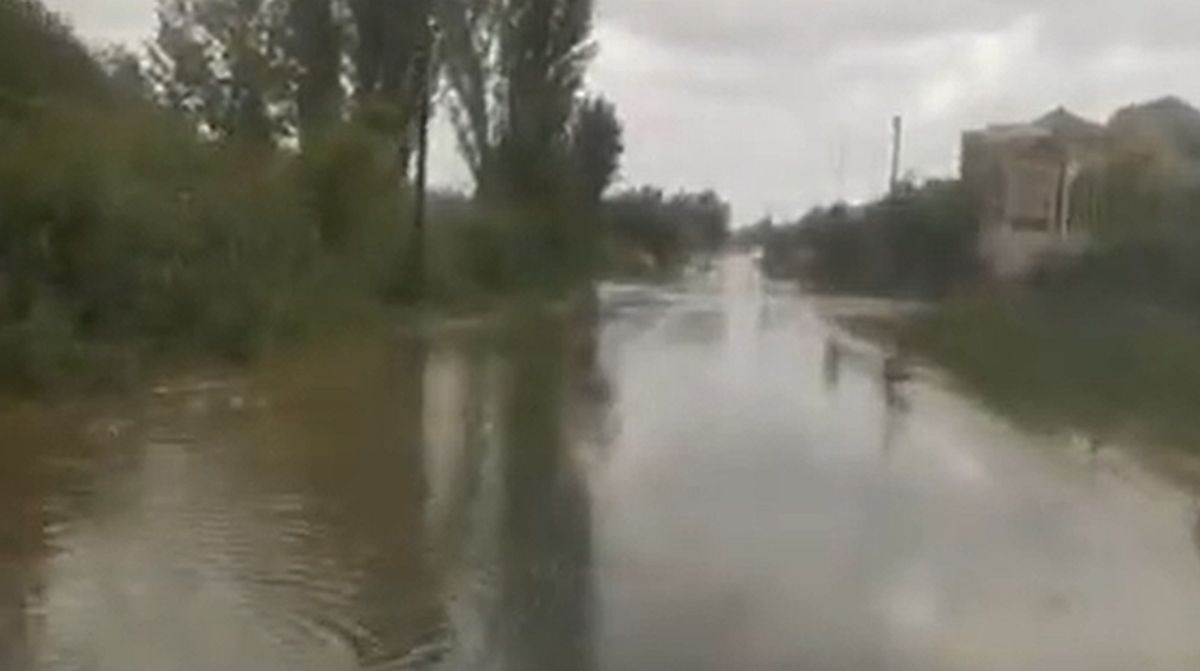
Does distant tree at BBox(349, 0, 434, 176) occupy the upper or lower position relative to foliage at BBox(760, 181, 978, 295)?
upper

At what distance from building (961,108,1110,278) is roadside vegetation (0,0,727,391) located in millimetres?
14779

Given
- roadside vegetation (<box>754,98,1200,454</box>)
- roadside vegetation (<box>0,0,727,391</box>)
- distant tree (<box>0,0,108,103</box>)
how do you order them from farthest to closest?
roadside vegetation (<box>754,98,1200,454</box>)
distant tree (<box>0,0,108,103</box>)
roadside vegetation (<box>0,0,727,391</box>)

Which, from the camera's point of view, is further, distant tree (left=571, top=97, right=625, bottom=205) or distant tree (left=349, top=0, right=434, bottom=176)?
distant tree (left=571, top=97, right=625, bottom=205)

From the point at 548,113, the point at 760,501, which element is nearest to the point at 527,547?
the point at 760,501

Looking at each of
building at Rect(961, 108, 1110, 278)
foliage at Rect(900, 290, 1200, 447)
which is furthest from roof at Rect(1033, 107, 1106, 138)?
foliage at Rect(900, 290, 1200, 447)

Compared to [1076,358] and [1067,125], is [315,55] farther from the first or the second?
[1067,125]

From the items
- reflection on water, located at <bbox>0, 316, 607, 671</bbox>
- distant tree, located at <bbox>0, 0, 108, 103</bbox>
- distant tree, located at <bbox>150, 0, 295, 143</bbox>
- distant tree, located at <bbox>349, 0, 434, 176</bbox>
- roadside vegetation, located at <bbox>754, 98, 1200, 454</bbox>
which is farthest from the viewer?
distant tree, located at <bbox>349, 0, 434, 176</bbox>

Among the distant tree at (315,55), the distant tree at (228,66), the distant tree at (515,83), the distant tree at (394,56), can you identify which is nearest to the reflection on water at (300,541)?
the distant tree at (228,66)

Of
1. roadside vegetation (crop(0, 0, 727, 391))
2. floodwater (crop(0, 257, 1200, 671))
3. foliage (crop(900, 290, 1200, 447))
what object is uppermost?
roadside vegetation (crop(0, 0, 727, 391))

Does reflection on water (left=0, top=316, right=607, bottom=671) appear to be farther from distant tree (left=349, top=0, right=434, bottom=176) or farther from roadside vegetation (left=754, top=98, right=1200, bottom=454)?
distant tree (left=349, top=0, right=434, bottom=176)

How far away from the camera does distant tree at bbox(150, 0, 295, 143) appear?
44.2 m

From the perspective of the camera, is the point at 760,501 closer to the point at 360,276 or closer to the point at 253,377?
the point at 253,377

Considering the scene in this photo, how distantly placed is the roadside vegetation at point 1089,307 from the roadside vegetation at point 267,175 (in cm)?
1186

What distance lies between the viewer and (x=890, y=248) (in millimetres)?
83188
